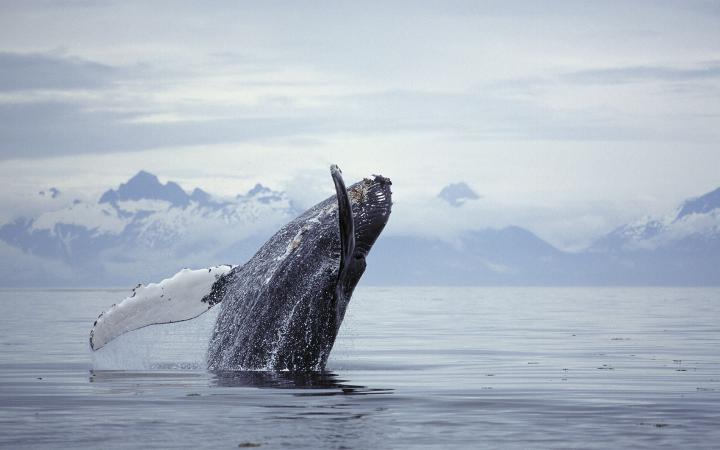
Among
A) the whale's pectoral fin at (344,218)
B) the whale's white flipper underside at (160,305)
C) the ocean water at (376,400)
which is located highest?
the whale's pectoral fin at (344,218)

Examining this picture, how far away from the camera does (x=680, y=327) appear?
2884cm

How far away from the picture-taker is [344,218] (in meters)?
11.1

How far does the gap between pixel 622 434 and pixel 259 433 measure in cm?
259

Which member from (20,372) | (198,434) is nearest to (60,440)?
(198,434)

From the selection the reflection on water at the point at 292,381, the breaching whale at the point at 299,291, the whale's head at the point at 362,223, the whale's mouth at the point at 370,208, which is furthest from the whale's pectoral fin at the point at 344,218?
the reflection on water at the point at 292,381

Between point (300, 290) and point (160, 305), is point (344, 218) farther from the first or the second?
point (160, 305)

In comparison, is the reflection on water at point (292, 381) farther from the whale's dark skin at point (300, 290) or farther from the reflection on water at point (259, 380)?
the whale's dark skin at point (300, 290)

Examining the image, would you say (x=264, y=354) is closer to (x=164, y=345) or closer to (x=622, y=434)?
(x=622, y=434)

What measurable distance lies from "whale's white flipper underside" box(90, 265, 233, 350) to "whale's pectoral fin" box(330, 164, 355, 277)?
2580mm

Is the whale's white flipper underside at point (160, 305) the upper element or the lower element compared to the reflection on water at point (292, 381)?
upper

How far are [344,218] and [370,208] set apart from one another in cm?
147

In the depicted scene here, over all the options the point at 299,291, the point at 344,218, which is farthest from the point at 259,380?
the point at 344,218

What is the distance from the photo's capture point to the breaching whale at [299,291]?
1224cm

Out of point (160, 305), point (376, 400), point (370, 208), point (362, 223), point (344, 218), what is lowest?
point (376, 400)
